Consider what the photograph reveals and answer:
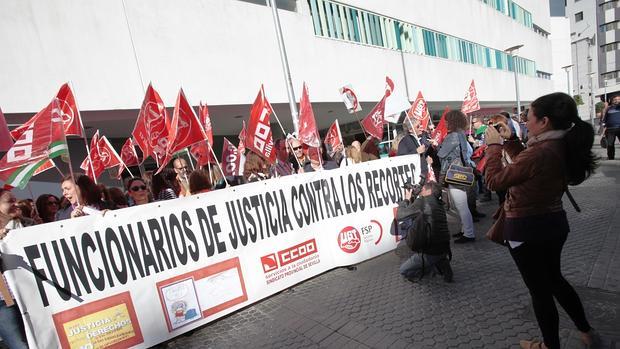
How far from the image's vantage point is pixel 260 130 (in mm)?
5336

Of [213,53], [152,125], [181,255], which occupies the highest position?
[213,53]

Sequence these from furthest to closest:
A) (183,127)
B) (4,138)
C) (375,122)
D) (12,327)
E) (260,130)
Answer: (375,122) < (260,130) < (183,127) < (4,138) < (12,327)

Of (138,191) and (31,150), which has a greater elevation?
(31,150)

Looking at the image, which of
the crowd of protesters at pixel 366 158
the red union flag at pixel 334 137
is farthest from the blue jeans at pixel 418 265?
the red union flag at pixel 334 137

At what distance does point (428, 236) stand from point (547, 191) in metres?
1.73

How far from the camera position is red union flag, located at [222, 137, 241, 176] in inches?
303

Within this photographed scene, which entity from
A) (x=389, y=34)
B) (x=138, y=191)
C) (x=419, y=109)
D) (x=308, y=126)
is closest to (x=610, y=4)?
(x=389, y=34)

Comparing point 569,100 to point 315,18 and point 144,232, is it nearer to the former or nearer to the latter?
point 144,232

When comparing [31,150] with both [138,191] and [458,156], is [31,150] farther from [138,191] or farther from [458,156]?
[458,156]

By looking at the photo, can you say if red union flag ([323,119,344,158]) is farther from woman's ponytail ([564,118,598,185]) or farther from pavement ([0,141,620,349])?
woman's ponytail ([564,118,598,185])

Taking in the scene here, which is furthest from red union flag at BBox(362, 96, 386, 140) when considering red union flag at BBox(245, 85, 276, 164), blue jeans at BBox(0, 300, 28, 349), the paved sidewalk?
blue jeans at BBox(0, 300, 28, 349)

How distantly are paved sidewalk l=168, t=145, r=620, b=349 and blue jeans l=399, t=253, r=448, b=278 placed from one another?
0.11 m

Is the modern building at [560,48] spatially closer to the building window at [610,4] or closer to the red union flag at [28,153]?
the building window at [610,4]

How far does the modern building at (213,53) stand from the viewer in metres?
8.49
